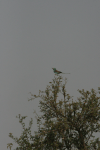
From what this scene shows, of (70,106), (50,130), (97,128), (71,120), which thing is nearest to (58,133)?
(50,130)

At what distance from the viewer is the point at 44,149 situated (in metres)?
5.94

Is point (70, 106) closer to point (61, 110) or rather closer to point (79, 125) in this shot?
point (61, 110)

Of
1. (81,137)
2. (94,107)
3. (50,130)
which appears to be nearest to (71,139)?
(81,137)

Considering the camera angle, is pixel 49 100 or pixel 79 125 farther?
pixel 49 100

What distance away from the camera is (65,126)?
5.72m

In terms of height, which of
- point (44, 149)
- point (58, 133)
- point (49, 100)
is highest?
point (49, 100)

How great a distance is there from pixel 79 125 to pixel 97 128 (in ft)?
3.25

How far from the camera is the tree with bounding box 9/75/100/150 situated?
5902 mm

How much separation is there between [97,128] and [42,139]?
2587 mm

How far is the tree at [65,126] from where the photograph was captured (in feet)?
19.4

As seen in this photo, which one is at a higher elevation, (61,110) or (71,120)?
(61,110)

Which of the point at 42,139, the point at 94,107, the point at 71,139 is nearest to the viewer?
the point at 42,139

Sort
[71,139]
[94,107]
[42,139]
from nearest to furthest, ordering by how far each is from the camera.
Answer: [42,139]
[71,139]
[94,107]

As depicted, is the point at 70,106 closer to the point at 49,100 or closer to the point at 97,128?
the point at 49,100
